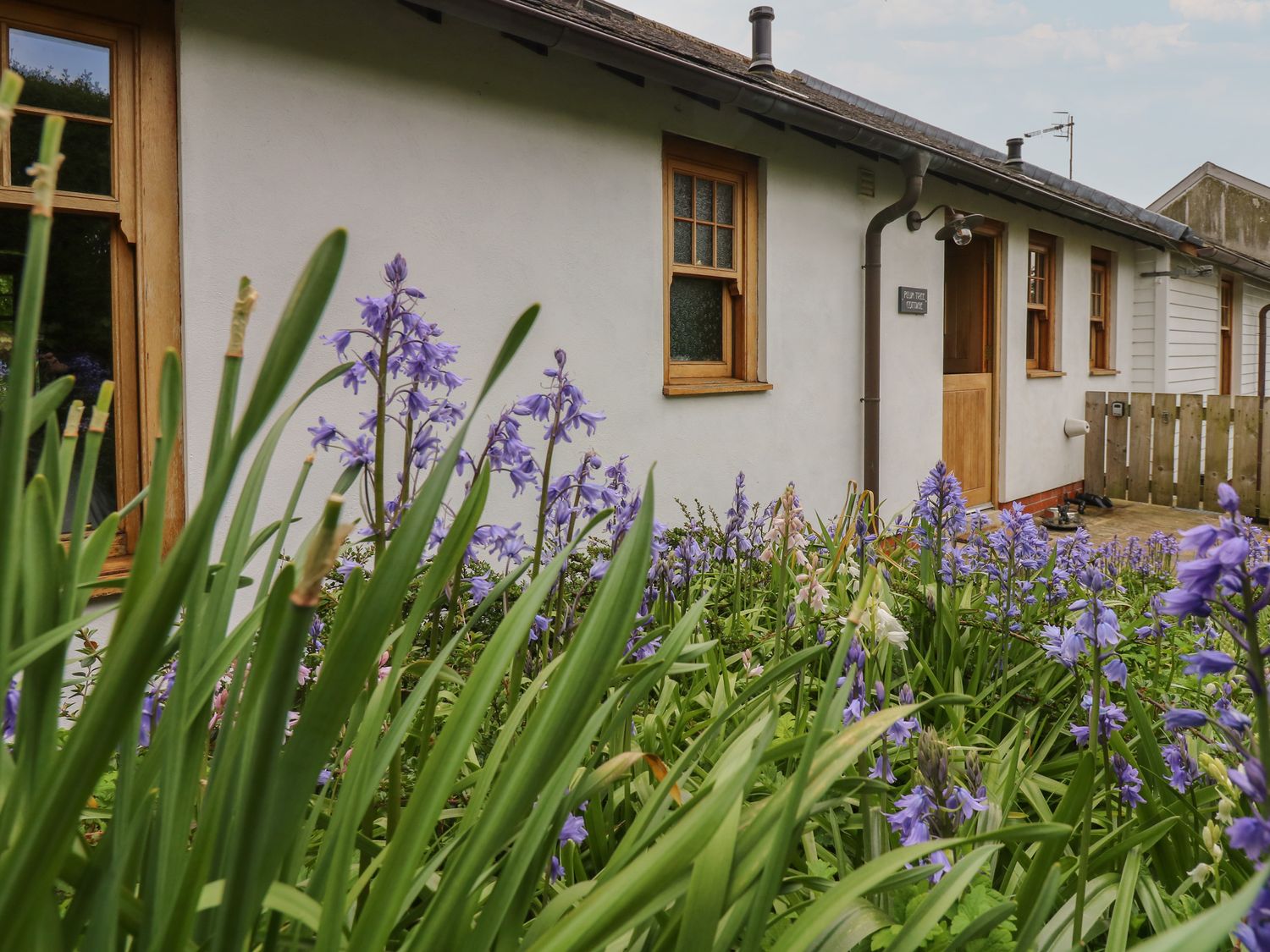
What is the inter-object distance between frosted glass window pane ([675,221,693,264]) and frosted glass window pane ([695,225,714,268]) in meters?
0.09

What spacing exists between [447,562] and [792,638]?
218 centimetres

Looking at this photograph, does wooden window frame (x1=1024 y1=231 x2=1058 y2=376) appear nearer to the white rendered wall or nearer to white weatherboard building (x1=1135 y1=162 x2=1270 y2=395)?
the white rendered wall

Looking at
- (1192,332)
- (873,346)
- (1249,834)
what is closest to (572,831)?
(1249,834)

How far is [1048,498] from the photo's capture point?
33.3 ft

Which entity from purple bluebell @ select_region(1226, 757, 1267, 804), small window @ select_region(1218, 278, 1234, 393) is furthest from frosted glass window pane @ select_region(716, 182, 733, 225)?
small window @ select_region(1218, 278, 1234, 393)

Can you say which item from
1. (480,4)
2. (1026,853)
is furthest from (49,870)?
(480,4)

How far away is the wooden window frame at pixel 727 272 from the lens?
5.69 m

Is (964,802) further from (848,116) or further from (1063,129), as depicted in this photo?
(1063,129)

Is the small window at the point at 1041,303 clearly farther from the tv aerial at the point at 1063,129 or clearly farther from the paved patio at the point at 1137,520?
the tv aerial at the point at 1063,129

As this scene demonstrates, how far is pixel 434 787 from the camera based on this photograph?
856 mm

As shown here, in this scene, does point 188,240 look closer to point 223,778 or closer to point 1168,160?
point 223,778

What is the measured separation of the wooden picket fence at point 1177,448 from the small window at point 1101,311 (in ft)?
2.60

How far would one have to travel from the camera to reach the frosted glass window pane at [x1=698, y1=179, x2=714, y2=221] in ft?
19.7

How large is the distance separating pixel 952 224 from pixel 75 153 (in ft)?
20.3
